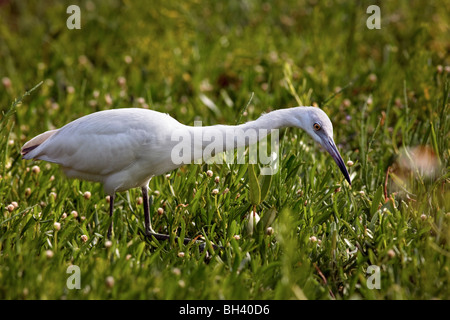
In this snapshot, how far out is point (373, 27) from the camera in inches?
264

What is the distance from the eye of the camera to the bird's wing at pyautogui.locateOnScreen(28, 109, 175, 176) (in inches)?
141

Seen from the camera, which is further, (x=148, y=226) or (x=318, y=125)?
(x=148, y=226)

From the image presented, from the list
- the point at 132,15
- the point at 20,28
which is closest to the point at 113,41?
the point at 132,15

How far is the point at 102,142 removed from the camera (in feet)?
12.1

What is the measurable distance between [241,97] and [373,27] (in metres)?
2.02

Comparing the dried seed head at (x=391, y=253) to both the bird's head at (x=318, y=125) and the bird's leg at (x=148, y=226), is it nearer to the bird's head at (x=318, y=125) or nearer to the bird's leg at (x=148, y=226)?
the bird's head at (x=318, y=125)

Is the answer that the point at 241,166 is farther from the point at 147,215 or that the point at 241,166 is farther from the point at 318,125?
the point at 318,125

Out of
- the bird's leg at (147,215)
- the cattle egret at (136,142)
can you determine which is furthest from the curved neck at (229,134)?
the bird's leg at (147,215)

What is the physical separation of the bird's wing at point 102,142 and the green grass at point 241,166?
292 mm

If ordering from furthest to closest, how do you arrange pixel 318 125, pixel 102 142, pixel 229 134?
pixel 102 142
pixel 229 134
pixel 318 125

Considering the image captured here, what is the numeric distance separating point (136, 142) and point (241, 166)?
83 centimetres

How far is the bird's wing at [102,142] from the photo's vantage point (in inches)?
141

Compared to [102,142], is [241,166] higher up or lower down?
lower down

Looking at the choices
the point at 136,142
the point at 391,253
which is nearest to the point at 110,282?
the point at 136,142
